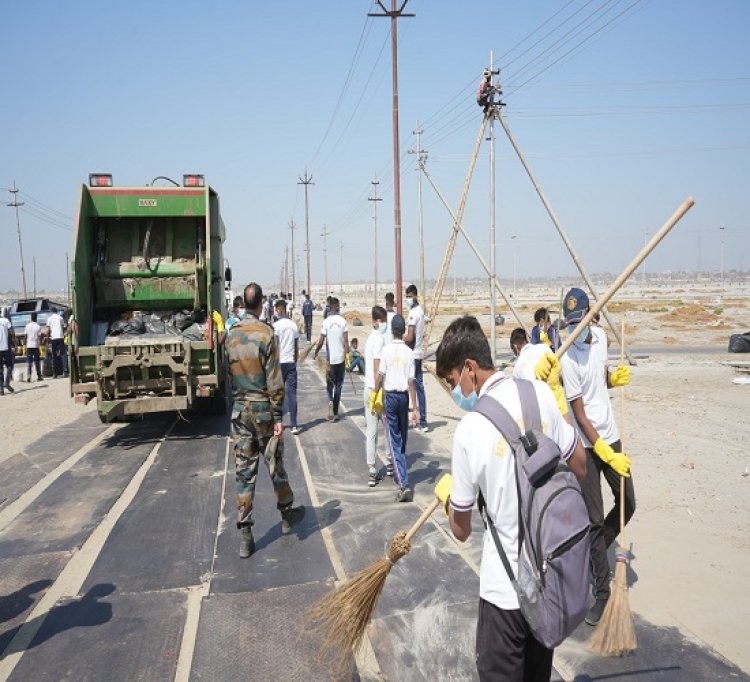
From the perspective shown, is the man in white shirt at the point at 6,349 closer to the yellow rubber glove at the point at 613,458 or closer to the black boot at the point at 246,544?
the black boot at the point at 246,544

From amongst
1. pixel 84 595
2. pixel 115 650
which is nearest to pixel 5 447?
pixel 84 595

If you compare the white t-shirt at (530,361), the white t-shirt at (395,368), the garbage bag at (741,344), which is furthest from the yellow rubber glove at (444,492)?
the garbage bag at (741,344)

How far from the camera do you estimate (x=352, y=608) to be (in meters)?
3.35

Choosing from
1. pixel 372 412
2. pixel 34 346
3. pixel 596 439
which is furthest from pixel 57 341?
pixel 596 439

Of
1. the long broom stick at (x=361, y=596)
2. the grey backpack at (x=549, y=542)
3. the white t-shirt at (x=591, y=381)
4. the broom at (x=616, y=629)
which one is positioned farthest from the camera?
the white t-shirt at (x=591, y=381)

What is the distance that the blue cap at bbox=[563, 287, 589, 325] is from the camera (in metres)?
4.44

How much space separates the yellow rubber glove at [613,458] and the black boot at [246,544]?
285 centimetres

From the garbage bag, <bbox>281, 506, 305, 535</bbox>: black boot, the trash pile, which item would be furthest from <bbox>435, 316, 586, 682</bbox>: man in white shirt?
the garbage bag

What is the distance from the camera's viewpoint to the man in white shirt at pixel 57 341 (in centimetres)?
1673

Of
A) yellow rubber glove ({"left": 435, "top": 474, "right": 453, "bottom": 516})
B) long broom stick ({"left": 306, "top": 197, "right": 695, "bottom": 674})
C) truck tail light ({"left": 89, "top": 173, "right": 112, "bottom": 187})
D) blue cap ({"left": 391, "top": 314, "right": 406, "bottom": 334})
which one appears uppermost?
truck tail light ({"left": 89, "top": 173, "right": 112, "bottom": 187})

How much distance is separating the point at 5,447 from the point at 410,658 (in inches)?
311

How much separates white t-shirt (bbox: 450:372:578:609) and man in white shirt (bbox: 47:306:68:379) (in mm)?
16750

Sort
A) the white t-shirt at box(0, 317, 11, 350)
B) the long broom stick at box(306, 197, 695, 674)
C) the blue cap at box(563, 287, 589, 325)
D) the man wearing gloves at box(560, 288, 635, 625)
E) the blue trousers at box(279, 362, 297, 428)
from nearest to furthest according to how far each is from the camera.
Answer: the long broom stick at box(306, 197, 695, 674)
the man wearing gloves at box(560, 288, 635, 625)
the blue cap at box(563, 287, 589, 325)
the blue trousers at box(279, 362, 297, 428)
the white t-shirt at box(0, 317, 11, 350)

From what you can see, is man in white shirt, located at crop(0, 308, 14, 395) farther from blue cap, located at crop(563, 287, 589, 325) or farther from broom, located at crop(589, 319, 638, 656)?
broom, located at crop(589, 319, 638, 656)
